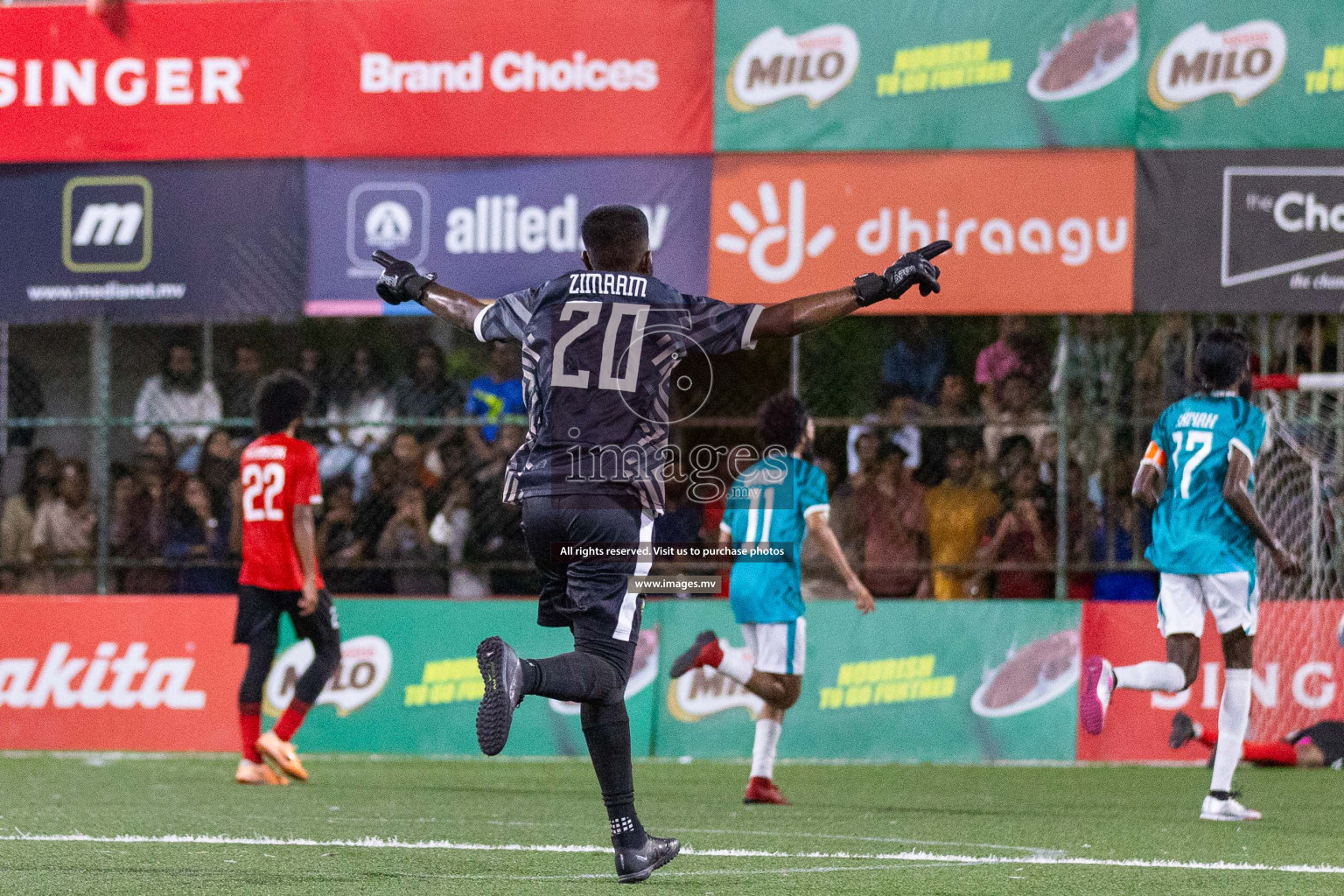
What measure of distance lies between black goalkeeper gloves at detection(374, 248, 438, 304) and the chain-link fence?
18.5 ft

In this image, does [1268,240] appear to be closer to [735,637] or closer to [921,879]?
[735,637]

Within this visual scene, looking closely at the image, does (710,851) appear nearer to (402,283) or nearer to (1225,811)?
(402,283)

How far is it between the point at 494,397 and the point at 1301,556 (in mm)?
5633

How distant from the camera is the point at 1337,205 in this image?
11.8 metres

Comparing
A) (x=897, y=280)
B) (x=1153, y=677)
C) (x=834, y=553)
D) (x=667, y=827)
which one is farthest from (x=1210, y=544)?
(x=897, y=280)

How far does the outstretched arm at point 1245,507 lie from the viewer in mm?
8281

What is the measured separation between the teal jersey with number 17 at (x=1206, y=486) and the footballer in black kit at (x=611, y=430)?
3127 millimetres

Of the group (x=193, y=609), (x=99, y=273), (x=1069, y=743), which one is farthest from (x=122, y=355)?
(x=1069, y=743)

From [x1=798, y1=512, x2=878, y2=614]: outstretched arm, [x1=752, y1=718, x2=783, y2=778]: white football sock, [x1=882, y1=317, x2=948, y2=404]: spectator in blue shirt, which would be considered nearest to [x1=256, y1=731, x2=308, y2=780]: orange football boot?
[x1=752, y1=718, x2=783, y2=778]: white football sock

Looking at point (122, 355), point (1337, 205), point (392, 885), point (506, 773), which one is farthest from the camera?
point (122, 355)

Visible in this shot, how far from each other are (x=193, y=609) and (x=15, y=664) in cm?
129

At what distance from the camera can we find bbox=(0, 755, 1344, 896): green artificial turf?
5.99m

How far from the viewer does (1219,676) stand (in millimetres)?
11828

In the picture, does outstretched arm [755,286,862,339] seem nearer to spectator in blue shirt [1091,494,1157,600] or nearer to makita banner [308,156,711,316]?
makita banner [308,156,711,316]
